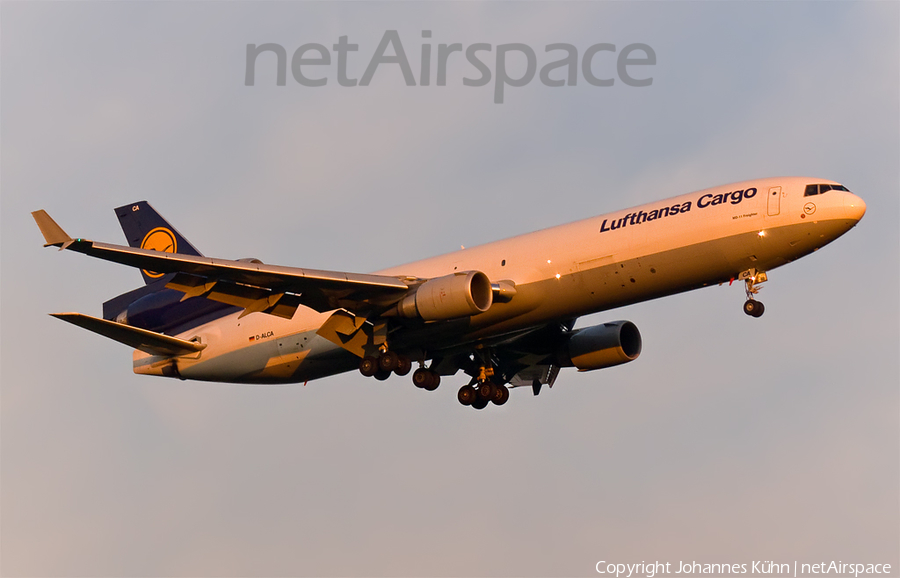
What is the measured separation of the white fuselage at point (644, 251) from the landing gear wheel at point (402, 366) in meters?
0.78

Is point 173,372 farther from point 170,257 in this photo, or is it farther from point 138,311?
point 170,257

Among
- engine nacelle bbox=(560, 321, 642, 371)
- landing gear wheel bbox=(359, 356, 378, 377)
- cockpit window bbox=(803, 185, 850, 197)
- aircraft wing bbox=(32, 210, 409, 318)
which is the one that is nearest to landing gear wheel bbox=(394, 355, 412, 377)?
landing gear wheel bbox=(359, 356, 378, 377)

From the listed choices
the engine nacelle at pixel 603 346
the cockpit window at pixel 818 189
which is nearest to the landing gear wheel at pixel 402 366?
the engine nacelle at pixel 603 346

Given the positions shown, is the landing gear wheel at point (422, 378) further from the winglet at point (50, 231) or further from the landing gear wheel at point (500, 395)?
the winglet at point (50, 231)

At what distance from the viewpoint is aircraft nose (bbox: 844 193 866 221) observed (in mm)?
35531

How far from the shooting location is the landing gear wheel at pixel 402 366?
39.6 metres

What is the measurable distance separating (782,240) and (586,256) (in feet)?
19.5

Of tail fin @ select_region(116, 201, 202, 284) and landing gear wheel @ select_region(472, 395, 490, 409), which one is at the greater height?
tail fin @ select_region(116, 201, 202, 284)

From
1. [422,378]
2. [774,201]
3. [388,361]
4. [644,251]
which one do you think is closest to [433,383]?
[422,378]

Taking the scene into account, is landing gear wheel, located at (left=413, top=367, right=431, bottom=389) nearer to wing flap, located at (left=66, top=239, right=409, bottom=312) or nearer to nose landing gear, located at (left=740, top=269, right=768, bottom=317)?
wing flap, located at (left=66, top=239, right=409, bottom=312)

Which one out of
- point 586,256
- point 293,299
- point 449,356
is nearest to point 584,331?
point 449,356

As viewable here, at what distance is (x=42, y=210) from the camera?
32.1 metres

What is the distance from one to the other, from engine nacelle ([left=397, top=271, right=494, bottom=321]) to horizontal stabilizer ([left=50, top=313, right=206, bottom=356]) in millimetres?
10306

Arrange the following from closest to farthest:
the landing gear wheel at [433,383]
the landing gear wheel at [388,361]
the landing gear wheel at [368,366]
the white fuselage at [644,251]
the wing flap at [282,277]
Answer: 1. the wing flap at [282,277]
2. the white fuselage at [644,251]
3. the landing gear wheel at [388,361]
4. the landing gear wheel at [368,366]
5. the landing gear wheel at [433,383]
